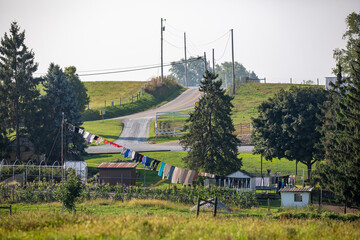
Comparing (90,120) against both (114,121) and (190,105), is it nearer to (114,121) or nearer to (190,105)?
(114,121)

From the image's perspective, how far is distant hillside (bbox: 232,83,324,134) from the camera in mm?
82188

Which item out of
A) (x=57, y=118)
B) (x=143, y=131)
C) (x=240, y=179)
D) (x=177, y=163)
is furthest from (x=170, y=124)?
(x=240, y=179)

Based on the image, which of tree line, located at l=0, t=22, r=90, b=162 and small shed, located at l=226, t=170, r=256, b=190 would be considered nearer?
small shed, located at l=226, t=170, r=256, b=190

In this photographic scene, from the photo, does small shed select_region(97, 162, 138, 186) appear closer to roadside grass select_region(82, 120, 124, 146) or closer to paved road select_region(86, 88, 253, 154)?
paved road select_region(86, 88, 253, 154)

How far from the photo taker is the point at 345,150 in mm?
41719

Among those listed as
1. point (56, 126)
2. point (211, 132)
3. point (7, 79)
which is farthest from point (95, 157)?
point (211, 132)

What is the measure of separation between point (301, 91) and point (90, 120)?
45809mm

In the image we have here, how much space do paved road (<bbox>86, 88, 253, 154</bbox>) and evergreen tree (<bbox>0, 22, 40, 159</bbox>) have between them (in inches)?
384

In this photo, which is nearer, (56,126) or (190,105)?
(56,126)

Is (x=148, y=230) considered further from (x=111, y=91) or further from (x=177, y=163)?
(x=111, y=91)

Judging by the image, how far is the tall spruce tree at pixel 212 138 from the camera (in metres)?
48.4

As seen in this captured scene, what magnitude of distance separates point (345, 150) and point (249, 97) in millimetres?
56109

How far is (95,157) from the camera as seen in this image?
62469 millimetres

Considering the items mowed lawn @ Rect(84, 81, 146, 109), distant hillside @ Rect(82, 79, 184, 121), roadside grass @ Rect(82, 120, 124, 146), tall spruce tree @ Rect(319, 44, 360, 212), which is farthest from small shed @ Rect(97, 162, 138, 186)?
mowed lawn @ Rect(84, 81, 146, 109)
